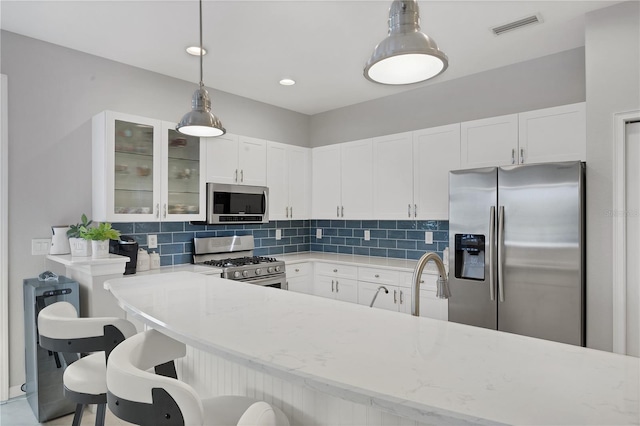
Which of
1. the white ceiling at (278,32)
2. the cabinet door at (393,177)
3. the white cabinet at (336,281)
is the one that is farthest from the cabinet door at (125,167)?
the cabinet door at (393,177)

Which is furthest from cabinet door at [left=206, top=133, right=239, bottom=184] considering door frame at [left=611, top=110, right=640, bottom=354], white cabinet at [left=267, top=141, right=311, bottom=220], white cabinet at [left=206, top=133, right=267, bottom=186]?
door frame at [left=611, top=110, right=640, bottom=354]

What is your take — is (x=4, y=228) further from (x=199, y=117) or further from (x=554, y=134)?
(x=554, y=134)

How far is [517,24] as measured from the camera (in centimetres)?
274

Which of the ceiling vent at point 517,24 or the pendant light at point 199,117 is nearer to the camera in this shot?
the pendant light at point 199,117

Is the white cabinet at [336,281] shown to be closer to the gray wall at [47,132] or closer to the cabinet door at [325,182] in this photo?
the cabinet door at [325,182]

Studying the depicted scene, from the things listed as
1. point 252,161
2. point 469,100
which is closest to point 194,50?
point 252,161

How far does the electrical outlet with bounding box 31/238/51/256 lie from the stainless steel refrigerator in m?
3.18

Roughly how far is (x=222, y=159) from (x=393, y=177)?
176cm

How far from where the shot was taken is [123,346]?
1244mm

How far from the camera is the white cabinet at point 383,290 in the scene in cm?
360

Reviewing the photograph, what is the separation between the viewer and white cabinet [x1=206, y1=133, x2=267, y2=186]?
373 centimetres

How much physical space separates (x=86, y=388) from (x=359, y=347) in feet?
3.87

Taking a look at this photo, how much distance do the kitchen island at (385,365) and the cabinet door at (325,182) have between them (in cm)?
297

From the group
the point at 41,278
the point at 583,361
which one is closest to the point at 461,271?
the point at 583,361
